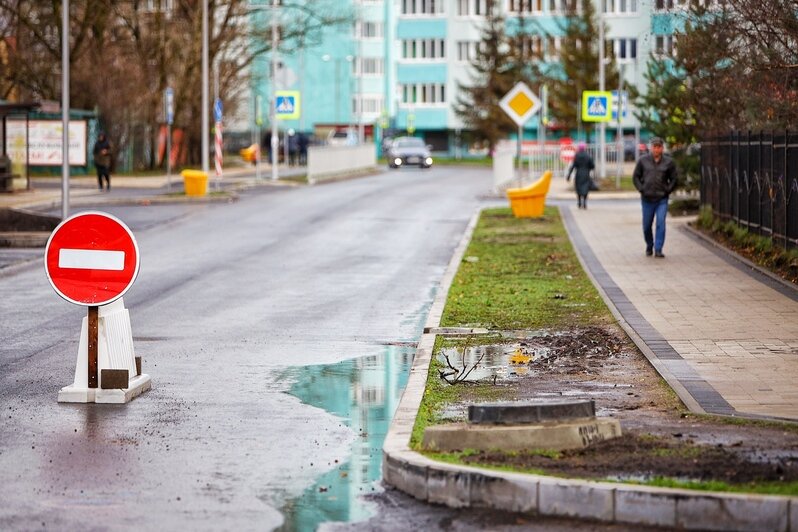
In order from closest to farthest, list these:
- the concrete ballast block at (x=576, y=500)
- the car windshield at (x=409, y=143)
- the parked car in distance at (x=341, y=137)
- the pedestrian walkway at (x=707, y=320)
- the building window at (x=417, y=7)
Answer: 1. the concrete ballast block at (x=576, y=500)
2. the pedestrian walkway at (x=707, y=320)
3. the car windshield at (x=409, y=143)
4. the parked car in distance at (x=341, y=137)
5. the building window at (x=417, y=7)

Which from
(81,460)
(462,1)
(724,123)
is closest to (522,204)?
(724,123)

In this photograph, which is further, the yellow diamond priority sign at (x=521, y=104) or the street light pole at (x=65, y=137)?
the yellow diamond priority sign at (x=521, y=104)

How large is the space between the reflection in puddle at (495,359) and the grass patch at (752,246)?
690cm

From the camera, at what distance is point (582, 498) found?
289 inches

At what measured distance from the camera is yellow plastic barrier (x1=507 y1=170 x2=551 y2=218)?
34.5 m

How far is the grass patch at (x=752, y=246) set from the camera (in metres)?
20.5

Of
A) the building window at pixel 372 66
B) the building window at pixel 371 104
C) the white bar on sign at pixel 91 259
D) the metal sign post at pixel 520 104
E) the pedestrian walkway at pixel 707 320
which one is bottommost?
the pedestrian walkway at pixel 707 320

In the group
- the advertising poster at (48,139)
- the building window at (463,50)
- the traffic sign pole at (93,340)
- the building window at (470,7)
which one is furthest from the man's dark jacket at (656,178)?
the building window at (463,50)

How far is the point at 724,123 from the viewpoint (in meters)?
29.0

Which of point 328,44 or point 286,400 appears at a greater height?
point 328,44

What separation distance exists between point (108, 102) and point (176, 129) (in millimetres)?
5871

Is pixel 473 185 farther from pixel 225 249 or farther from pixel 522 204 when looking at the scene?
pixel 225 249

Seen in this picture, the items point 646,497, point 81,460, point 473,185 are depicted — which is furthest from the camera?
point 473,185

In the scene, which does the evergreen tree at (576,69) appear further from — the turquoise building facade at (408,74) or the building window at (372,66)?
the building window at (372,66)
